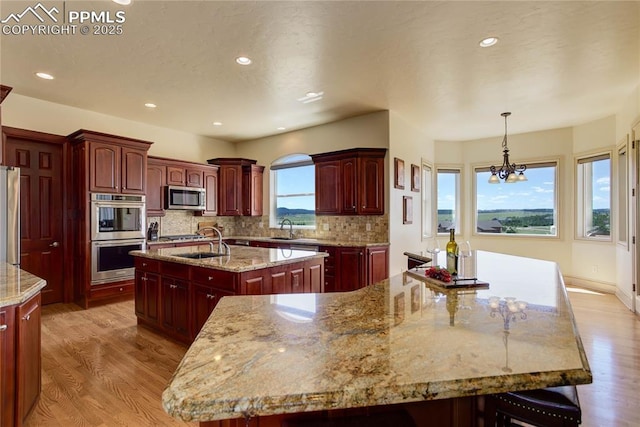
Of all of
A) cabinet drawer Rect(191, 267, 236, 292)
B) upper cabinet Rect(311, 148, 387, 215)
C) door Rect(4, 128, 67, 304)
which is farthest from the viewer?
upper cabinet Rect(311, 148, 387, 215)

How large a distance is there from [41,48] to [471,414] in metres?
4.52

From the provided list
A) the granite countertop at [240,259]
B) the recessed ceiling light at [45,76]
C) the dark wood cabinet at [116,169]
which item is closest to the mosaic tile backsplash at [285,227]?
the dark wood cabinet at [116,169]

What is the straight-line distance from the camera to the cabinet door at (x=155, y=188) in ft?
17.5

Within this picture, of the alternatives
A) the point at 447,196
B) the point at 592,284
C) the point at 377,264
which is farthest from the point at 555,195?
the point at 377,264

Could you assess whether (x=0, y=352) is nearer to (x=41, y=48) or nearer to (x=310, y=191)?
(x=41, y=48)

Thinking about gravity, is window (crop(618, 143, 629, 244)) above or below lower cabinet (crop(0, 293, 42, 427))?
above

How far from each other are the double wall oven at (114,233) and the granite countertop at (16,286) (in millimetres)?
2232

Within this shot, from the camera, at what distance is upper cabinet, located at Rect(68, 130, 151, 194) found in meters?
4.37

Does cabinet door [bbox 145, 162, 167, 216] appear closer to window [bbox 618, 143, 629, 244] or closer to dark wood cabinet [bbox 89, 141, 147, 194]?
dark wood cabinet [bbox 89, 141, 147, 194]

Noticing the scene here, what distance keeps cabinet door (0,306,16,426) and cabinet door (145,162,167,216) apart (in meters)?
3.83

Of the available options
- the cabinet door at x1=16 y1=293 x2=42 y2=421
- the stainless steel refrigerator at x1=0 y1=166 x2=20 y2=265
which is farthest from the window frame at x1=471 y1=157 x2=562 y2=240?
the stainless steel refrigerator at x1=0 y1=166 x2=20 y2=265

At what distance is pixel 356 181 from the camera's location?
5035 millimetres

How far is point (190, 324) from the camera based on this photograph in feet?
9.95

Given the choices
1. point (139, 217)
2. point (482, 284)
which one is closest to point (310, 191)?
point (139, 217)
